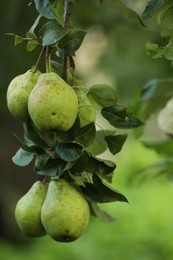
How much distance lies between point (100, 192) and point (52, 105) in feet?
0.79

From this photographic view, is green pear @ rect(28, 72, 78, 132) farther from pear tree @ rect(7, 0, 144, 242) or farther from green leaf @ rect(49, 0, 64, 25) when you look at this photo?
green leaf @ rect(49, 0, 64, 25)

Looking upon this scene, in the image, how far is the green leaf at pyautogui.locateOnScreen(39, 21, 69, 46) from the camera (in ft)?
4.14

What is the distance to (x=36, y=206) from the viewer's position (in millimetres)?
1311

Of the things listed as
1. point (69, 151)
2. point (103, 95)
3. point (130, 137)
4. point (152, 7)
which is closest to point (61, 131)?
point (69, 151)

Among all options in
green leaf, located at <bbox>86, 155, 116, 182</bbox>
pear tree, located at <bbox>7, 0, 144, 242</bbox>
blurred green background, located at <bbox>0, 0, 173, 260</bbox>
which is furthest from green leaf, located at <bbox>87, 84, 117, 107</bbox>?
blurred green background, located at <bbox>0, 0, 173, 260</bbox>

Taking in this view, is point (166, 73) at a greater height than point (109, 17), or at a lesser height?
lesser

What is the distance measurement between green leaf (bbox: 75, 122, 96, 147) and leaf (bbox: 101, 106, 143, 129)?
2.2 inches

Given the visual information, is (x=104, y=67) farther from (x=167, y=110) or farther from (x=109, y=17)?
(x=167, y=110)

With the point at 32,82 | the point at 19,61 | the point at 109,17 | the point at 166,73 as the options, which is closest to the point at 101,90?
the point at 32,82

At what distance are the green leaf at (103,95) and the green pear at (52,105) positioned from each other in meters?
0.14

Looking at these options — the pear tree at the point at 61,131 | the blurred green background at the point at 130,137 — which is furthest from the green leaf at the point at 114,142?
the blurred green background at the point at 130,137

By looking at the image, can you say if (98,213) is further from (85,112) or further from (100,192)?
(85,112)

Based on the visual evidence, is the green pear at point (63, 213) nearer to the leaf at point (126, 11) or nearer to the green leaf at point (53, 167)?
the green leaf at point (53, 167)

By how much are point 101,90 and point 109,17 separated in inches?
77.9
